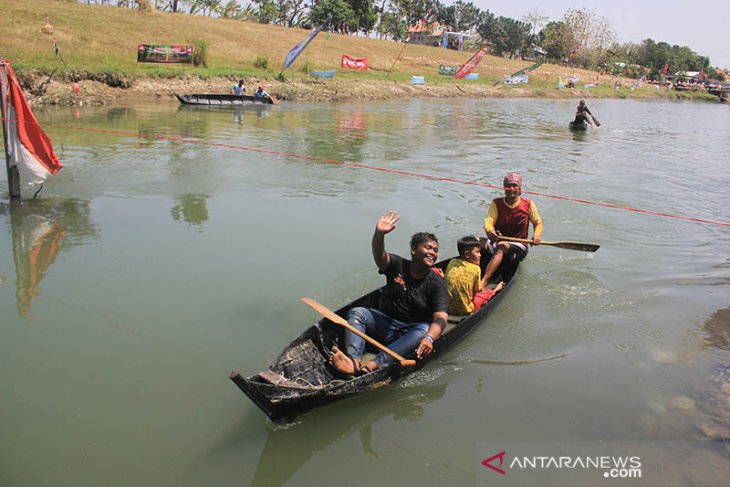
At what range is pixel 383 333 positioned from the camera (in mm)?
5273

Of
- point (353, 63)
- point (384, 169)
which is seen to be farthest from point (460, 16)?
point (384, 169)

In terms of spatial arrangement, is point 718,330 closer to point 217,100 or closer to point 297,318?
point 297,318

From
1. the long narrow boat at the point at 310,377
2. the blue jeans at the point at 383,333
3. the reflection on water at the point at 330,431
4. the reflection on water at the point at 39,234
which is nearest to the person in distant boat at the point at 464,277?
the long narrow boat at the point at 310,377

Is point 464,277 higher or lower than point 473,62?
lower

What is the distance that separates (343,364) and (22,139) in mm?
8271

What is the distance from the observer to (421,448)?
14.4 ft

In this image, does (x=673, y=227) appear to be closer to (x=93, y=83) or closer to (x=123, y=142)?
(x=123, y=142)

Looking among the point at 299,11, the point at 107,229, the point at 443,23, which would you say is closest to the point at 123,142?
the point at 107,229

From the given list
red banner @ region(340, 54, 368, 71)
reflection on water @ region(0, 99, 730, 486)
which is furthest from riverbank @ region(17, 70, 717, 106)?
reflection on water @ region(0, 99, 730, 486)

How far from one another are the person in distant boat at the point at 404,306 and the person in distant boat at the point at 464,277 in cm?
63

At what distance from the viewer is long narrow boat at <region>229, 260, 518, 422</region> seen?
403cm

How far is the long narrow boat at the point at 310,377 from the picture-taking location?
403 cm

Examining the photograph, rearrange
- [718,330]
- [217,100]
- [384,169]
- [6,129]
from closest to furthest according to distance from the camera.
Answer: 1. [718,330]
2. [6,129]
3. [384,169]
4. [217,100]

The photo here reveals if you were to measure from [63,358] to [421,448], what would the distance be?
145 inches
